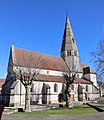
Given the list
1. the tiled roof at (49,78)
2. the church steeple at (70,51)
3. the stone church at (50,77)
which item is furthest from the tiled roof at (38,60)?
the tiled roof at (49,78)

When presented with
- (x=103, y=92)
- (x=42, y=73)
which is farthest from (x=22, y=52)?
(x=103, y=92)

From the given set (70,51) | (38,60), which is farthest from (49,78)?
(70,51)

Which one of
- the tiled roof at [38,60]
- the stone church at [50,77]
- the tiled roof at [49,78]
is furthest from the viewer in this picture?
the tiled roof at [38,60]

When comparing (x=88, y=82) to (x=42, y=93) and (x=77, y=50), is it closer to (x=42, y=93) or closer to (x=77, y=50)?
(x=77, y=50)

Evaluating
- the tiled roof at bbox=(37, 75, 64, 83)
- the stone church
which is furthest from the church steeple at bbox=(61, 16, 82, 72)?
the tiled roof at bbox=(37, 75, 64, 83)

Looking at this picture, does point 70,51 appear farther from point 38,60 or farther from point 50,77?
point 50,77

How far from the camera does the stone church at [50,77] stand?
145 ft

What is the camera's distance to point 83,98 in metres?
51.1

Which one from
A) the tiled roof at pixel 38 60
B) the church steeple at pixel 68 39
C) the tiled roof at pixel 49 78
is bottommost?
the tiled roof at pixel 49 78

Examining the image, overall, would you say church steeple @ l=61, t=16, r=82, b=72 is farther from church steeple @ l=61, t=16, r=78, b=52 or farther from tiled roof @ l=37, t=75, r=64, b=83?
tiled roof @ l=37, t=75, r=64, b=83

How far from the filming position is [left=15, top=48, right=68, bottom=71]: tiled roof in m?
47.5

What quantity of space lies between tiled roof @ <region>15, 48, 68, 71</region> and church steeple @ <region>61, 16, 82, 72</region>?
1.99 m

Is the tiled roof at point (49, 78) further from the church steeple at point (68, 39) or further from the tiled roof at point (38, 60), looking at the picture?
the church steeple at point (68, 39)

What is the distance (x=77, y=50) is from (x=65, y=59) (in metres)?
5.34
